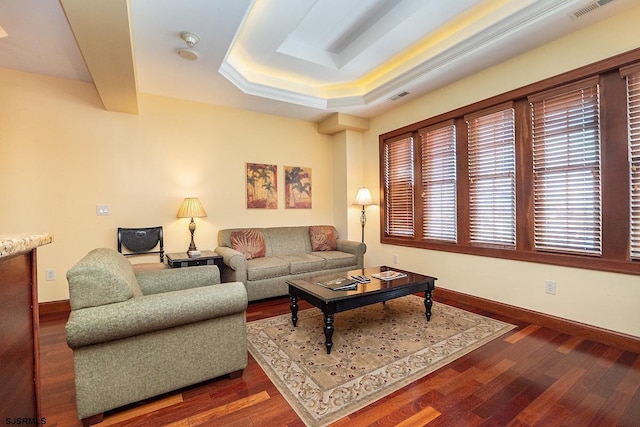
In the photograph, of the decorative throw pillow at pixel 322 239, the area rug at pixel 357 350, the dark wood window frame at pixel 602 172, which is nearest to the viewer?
the area rug at pixel 357 350

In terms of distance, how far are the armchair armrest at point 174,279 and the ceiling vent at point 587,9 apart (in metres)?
3.65

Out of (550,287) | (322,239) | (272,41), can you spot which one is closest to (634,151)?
(550,287)

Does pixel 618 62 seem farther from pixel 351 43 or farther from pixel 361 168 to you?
pixel 361 168

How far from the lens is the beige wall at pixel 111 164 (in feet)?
10.3

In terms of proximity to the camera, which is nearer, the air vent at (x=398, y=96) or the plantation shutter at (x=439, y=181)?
the plantation shutter at (x=439, y=181)

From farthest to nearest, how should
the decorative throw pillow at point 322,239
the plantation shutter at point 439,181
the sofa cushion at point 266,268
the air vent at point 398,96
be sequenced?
the decorative throw pillow at point 322,239 < the air vent at point 398,96 < the plantation shutter at point 439,181 < the sofa cushion at point 266,268

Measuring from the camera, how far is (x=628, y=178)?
230 cm

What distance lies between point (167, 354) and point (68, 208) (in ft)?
9.06

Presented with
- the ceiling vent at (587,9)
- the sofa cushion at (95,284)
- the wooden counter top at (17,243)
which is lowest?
the sofa cushion at (95,284)

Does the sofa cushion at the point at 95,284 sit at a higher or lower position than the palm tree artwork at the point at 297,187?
lower

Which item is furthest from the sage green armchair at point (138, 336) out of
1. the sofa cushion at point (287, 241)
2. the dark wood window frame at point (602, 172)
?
the dark wood window frame at point (602, 172)

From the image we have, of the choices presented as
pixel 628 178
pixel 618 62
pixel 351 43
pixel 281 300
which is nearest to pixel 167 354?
pixel 281 300

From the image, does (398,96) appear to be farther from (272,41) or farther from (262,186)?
(262,186)

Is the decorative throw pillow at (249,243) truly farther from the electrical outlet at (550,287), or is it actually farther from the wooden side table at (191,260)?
the electrical outlet at (550,287)
